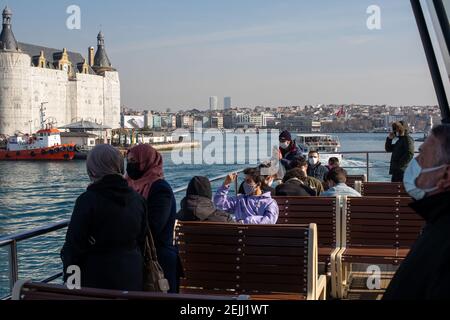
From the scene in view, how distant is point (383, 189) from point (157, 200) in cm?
369

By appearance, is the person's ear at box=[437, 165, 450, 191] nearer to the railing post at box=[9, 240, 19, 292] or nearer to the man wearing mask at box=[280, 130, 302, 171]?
the railing post at box=[9, 240, 19, 292]

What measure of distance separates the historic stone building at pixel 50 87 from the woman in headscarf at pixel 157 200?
7869cm

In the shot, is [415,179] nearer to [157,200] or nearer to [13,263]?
[157,200]

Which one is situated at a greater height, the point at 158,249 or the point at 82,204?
the point at 82,204

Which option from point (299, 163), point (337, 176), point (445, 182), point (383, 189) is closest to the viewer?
point (445, 182)

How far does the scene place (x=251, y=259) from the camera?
3.49m

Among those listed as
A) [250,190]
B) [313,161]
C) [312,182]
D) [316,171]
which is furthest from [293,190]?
[313,161]

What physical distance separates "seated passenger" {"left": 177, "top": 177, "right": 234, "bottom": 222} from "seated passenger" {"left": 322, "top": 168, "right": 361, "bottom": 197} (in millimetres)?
1643

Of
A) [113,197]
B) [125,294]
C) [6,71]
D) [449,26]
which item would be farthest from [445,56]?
[6,71]

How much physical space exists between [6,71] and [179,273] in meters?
81.0

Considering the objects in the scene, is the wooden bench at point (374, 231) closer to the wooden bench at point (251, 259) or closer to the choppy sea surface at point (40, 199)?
the wooden bench at point (251, 259)

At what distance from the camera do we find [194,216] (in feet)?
13.0

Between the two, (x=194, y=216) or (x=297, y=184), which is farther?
(x=297, y=184)
